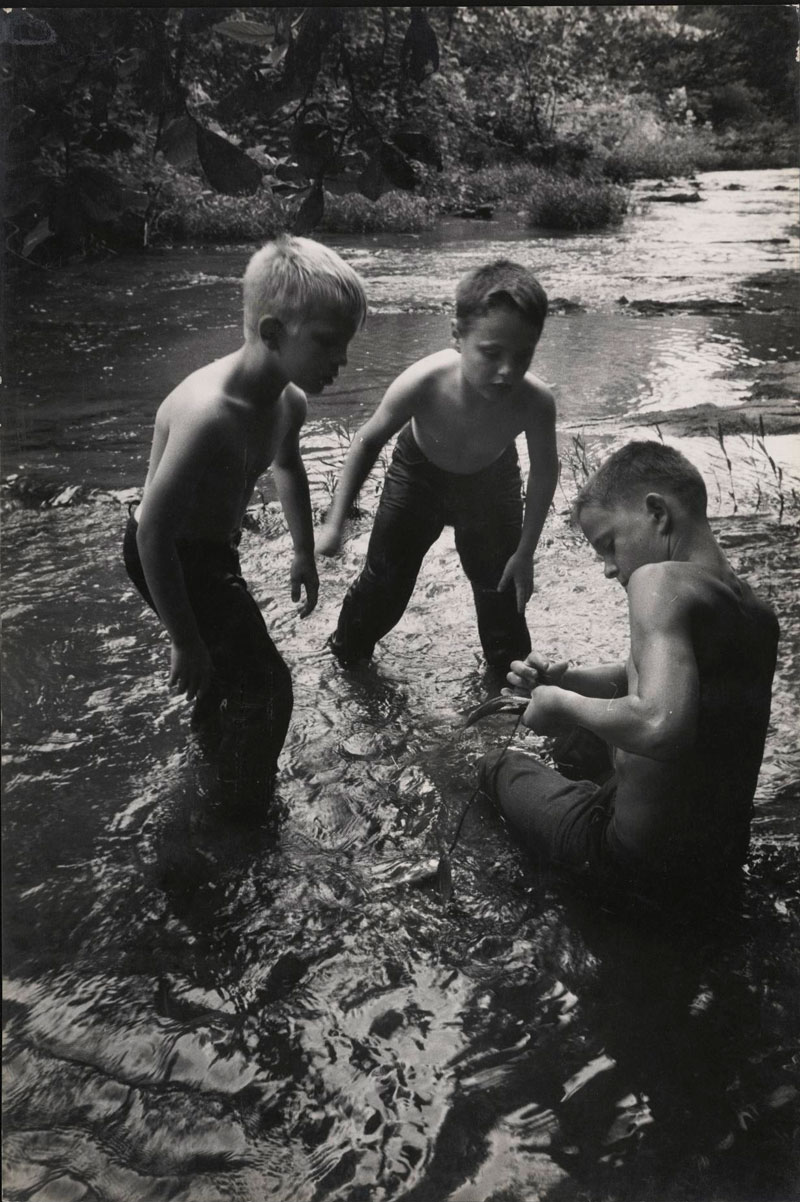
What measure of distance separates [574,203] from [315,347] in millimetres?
707

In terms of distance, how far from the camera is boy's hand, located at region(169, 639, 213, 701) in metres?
1.79

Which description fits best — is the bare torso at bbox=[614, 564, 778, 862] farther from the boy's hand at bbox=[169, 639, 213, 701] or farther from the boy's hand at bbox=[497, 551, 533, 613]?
the boy's hand at bbox=[169, 639, 213, 701]

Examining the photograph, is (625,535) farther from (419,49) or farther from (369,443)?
(419,49)

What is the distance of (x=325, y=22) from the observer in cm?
152

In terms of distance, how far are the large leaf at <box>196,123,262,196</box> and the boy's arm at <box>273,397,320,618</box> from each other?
0.52m

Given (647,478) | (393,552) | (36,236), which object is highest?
(36,236)

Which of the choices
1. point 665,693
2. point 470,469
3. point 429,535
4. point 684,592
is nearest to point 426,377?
point 470,469

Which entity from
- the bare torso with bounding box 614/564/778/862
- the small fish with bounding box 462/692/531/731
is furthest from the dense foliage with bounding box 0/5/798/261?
the small fish with bounding box 462/692/531/731

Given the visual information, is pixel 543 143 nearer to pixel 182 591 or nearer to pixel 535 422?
pixel 535 422

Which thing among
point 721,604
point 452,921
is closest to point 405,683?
point 452,921

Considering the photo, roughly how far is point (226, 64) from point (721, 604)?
1231mm

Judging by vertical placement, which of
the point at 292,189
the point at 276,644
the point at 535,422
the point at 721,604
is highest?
the point at 292,189

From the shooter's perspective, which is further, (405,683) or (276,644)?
(405,683)

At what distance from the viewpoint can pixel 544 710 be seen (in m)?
1.80
